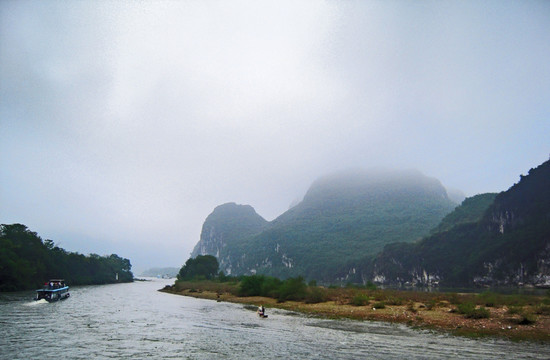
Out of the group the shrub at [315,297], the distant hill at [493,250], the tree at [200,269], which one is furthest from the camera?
the tree at [200,269]

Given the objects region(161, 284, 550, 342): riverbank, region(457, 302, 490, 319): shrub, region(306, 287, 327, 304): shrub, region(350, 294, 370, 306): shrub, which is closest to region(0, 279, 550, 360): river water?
region(161, 284, 550, 342): riverbank

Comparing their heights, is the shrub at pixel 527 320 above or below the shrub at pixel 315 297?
above

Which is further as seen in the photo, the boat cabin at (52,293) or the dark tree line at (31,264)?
the dark tree line at (31,264)

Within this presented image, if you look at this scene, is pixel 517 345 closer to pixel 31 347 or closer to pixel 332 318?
pixel 332 318

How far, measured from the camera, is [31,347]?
76.8 feet

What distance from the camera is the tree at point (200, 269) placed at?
154 metres

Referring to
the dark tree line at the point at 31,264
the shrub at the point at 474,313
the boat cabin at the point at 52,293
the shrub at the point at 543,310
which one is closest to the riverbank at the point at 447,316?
the shrub at the point at 474,313

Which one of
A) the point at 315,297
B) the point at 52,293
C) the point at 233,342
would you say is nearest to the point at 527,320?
the point at 233,342

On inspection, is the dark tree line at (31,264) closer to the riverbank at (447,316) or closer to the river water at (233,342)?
the river water at (233,342)

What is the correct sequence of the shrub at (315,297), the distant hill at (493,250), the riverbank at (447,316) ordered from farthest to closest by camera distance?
the distant hill at (493,250) → the shrub at (315,297) → the riverbank at (447,316)

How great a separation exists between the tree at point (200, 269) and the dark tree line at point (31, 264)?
4091 cm

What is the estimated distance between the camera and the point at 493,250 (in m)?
144

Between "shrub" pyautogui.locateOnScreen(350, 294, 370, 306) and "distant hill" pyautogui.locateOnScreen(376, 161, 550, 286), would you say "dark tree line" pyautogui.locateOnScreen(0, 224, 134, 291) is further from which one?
"distant hill" pyautogui.locateOnScreen(376, 161, 550, 286)

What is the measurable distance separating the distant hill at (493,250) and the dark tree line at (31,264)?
147412mm
